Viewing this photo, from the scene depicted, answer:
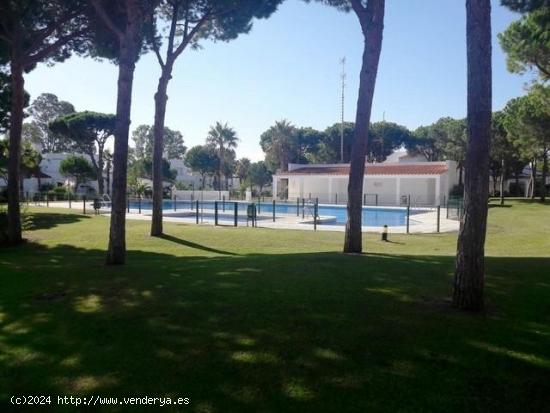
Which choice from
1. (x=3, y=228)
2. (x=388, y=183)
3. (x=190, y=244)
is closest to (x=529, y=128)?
(x=388, y=183)

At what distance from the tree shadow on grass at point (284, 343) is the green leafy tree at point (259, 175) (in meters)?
51.5

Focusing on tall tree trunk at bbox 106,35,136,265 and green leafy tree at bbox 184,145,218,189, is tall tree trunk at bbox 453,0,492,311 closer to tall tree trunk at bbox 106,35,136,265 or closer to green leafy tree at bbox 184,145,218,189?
tall tree trunk at bbox 106,35,136,265

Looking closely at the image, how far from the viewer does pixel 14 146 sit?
43.1 feet

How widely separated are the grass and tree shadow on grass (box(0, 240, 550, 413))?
0.01 m

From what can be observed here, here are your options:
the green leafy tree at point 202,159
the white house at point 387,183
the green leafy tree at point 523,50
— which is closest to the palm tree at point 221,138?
the green leafy tree at point 202,159

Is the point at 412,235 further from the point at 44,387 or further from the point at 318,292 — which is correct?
the point at 44,387

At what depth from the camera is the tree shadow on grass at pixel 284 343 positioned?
9.84 feet

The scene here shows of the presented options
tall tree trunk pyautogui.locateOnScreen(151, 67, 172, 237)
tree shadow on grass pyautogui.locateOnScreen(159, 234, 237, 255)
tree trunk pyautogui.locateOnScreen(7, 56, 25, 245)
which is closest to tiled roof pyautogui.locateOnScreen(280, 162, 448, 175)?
tall tree trunk pyautogui.locateOnScreen(151, 67, 172, 237)

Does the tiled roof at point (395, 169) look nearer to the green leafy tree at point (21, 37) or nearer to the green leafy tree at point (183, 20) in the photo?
the green leafy tree at point (183, 20)

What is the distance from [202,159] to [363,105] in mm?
49885

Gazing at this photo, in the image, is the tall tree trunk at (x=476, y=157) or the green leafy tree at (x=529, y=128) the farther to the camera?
the green leafy tree at (x=529, y=128)

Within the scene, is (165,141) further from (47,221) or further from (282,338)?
(282,338)

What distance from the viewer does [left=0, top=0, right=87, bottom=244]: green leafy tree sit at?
12844 mm

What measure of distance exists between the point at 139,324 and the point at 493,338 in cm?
313
